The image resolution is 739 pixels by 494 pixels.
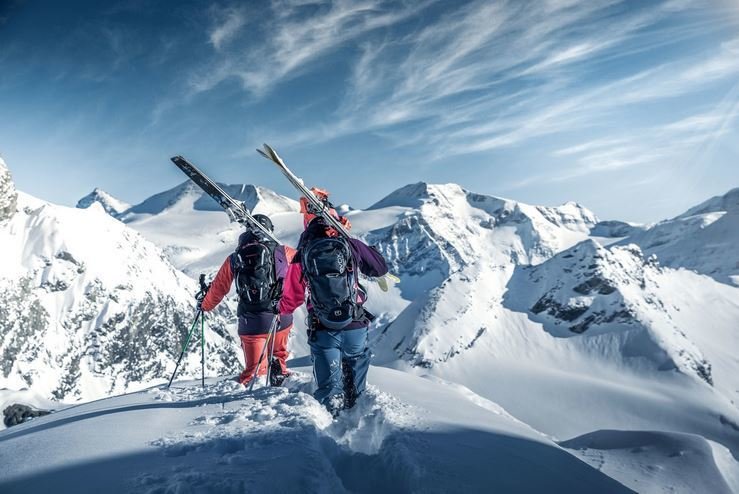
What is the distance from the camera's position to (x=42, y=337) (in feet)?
380

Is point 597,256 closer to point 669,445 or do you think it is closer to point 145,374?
point 669,445

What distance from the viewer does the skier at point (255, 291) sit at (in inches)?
310

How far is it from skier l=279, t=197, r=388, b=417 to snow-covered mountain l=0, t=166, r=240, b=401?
121 meters

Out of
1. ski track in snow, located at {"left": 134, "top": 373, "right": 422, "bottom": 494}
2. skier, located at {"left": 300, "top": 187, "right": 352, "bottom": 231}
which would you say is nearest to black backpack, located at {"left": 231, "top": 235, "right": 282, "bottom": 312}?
skier, located at {"left": 300, "top": 187, "right": 352, "bottom": 231}

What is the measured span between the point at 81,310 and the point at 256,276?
464ft

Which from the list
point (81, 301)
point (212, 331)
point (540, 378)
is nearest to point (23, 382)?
point (81, 301)

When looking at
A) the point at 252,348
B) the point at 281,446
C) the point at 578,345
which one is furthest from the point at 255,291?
the point at 578,345

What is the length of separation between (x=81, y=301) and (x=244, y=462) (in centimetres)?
14514

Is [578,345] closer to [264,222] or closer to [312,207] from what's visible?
[264,222]

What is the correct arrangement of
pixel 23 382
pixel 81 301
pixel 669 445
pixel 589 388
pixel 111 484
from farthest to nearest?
pixel 81 301 < pixel 23 382 < pixel 589 388 < pixel 669 445 < pixel 111 484

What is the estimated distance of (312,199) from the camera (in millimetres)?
6891

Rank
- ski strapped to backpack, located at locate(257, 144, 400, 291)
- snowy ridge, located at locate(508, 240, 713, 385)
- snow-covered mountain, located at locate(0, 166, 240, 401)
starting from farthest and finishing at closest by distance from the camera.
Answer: snowy ridge, located at locate(508, 240, 713, 385) < snow-covered mountain, located at locate(0, 166, 240, 401) < ski strapped to backpack, located at locate(257, 144, 400, 291)

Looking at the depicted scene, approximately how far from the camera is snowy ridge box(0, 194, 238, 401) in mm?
110562

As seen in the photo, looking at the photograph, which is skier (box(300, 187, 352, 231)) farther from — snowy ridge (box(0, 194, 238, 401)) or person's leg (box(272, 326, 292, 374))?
snowy ridge (box(0, 194, 238, 401))
